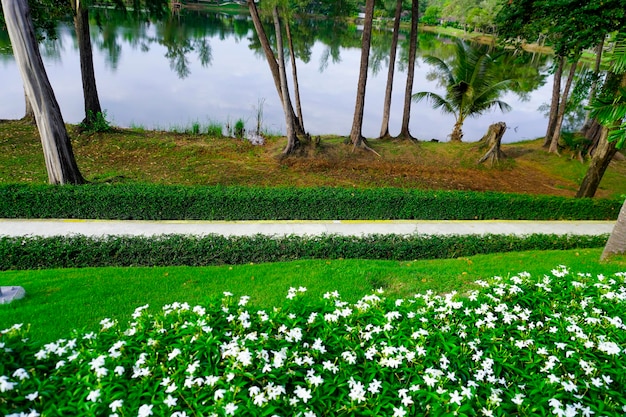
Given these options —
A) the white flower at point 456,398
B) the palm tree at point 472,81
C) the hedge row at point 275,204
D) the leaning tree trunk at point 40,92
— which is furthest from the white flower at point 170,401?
the palm tree at point 472,81

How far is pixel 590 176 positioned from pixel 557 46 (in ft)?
10.8

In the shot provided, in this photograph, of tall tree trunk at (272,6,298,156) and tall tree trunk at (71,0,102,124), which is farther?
tall tree trunk at (71,0,102,124)

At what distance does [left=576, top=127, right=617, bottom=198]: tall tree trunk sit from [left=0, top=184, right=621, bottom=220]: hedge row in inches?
24.5

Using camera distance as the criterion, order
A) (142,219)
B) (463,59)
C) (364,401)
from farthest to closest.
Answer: (463,59)
(142,219)
(364,401)

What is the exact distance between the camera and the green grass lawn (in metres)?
4.78

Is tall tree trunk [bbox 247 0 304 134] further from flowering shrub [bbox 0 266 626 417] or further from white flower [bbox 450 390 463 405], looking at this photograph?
white flower [bbox 450 390 463 405]

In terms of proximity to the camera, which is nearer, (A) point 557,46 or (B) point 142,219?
(B) point 142,219

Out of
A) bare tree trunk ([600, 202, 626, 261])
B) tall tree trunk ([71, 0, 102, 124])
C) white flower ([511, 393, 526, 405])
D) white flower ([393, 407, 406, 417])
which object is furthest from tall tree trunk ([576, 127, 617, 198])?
tall tree trunk ([71, 0, 102, 124])

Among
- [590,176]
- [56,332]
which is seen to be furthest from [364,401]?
[590,176]

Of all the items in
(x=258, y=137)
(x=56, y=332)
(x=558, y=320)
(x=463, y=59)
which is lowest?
(x=258, y=137)

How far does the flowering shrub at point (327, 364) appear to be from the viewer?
240cm

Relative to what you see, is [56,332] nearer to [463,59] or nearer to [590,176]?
[590,176]

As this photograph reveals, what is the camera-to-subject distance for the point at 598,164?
10375mm

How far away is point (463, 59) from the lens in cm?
1505
